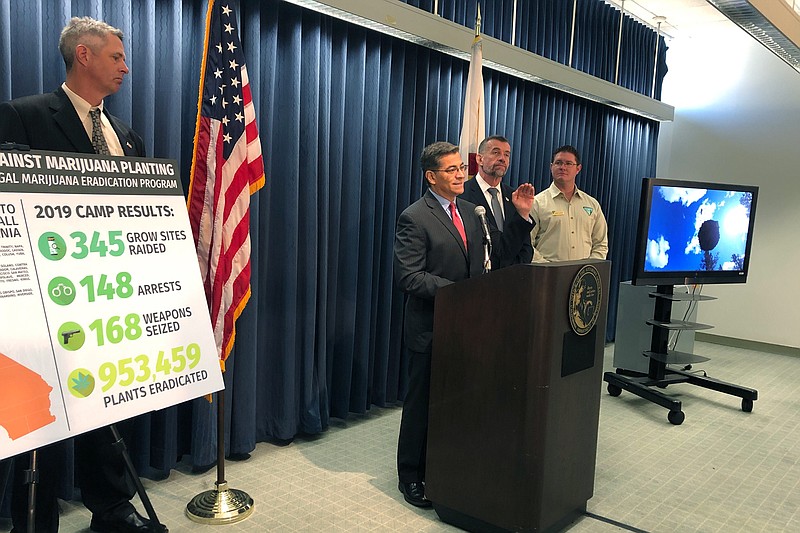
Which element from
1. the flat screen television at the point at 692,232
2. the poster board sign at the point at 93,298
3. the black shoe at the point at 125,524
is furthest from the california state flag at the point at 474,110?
the black shoe at the point at 125,524

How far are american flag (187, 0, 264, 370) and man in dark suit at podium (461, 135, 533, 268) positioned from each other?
1190mm

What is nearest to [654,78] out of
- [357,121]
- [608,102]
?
[608,102]

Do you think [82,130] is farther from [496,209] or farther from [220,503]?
[496,209]

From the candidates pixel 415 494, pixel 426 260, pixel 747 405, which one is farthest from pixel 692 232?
pixel 415 494

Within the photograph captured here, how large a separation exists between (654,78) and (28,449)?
249 inches

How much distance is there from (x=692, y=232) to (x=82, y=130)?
146 inches

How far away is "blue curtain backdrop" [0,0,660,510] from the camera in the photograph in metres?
2.80

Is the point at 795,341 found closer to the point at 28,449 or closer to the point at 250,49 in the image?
the point at 250,49

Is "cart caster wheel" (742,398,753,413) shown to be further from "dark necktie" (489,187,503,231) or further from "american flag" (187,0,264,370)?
"american flag" (187,0,264,370)

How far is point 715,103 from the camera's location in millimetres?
6637

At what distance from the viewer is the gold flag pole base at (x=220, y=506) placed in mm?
2568

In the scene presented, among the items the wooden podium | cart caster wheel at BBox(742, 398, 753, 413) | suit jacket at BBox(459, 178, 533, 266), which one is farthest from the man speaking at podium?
cart caster wheel at BBox(742, 398, 753, 413)

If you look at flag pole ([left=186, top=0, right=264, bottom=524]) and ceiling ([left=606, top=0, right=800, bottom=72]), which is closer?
flag pole ([left=186, top=0, right=264, bottom=524])

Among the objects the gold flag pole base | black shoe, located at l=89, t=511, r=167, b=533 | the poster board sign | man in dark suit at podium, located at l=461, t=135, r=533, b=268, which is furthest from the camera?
man in dark suit at podium, located at l=461, t=135, r=533, b=268
